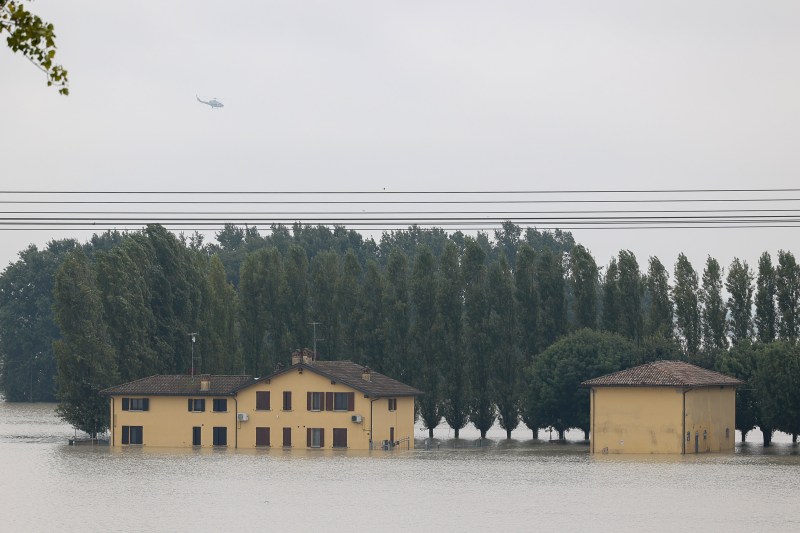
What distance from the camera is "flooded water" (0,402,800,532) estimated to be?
158 ft

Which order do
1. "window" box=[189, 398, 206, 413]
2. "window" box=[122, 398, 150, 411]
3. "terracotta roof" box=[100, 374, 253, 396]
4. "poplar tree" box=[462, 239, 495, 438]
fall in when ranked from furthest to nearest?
"poplar tree" box=[462, 239, 495, 438]
"window" box=[122, 398, 150, 411]
"window" box=[189, 398, 206, 413]
"terracotta roof" box=[100, 374, 253, 396]

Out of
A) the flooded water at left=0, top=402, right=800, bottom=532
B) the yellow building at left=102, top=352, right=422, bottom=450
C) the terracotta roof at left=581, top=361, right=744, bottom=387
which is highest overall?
the terracotta roof at left=581, top=361, right=744, bottom=387

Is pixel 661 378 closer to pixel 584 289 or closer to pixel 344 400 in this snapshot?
pixel 344 400

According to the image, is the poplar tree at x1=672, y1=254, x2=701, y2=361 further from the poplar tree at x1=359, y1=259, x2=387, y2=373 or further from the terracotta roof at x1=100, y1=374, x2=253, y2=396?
the terracotta roof at x1=100, y1=374, x2=253, y2=396

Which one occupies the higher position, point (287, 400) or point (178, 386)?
point (178, 386)

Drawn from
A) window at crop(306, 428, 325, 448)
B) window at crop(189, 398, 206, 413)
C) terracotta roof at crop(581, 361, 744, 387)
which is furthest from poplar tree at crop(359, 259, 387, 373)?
terracotta roof at crop(581, 361, 744, 387)

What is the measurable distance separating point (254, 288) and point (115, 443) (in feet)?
75.3

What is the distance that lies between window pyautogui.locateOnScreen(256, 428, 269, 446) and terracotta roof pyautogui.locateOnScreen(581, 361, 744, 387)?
20.9m

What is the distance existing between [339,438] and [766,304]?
33.9m

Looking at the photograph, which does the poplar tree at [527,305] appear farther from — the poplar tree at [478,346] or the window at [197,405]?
the window at [197,405]

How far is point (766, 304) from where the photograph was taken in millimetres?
101312

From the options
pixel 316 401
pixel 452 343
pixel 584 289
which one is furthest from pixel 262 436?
pixel 584 289

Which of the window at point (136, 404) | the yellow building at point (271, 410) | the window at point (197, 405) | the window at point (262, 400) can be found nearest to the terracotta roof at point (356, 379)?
the yellow building at point (271, 410)

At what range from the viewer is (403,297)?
354 feet
